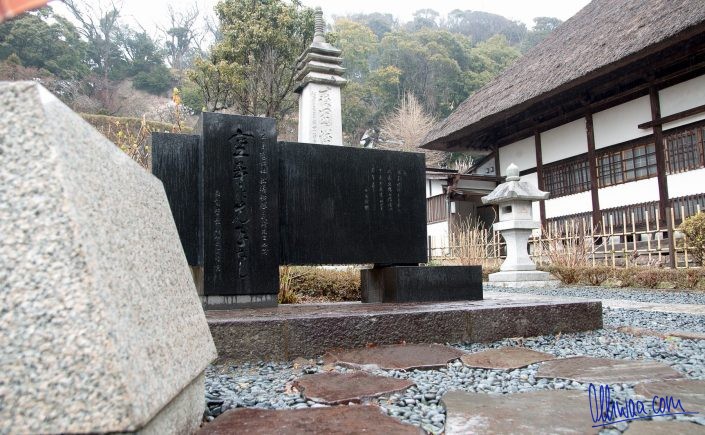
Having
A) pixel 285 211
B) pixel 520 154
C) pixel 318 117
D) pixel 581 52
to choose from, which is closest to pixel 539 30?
pixel 520 154

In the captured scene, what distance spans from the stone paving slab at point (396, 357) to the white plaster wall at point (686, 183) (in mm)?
8553

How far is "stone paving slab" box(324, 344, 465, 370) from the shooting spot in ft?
7.32

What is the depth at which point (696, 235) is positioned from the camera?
720 centimetres

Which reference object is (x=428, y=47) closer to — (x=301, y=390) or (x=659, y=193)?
(x=659, y=193)

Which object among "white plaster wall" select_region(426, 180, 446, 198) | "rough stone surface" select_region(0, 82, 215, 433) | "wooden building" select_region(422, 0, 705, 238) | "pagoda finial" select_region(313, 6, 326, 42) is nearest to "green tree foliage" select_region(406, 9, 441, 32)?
"white plaster wall" select_region(426, 180, 446, 198)

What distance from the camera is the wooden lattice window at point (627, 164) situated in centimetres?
970

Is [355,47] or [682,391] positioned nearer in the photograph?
[682,391]

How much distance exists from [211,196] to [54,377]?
251cm

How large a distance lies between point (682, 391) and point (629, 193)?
31.6 ft

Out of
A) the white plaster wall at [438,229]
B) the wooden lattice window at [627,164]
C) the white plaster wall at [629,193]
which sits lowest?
the white plaster wall at [438,229]

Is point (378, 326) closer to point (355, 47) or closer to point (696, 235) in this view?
point (696, 235)

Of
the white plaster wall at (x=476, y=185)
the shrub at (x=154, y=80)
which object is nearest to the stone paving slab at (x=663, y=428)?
the white plaster wall at (x=476, y=185)

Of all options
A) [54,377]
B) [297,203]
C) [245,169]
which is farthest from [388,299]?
[54,377]

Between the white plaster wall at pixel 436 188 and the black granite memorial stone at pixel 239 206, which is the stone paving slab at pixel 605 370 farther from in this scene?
the white plaster wall at pixel 436 188
